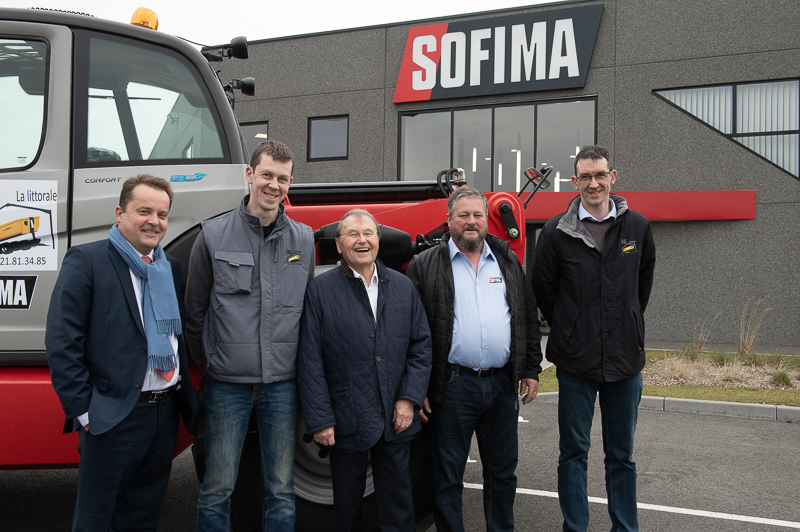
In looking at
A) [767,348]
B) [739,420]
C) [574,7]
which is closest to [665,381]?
[739,420]

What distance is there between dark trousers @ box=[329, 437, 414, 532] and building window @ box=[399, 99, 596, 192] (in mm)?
11745

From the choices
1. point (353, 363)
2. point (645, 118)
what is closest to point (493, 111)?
point (645, 118)

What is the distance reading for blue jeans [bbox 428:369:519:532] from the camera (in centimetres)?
290

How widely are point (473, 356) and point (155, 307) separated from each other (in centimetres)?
147

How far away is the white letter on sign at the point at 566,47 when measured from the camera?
1316 centimetres

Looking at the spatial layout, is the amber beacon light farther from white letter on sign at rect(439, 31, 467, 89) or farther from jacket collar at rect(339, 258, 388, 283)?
white letter on sign at rect(439, 31, 467, 89)

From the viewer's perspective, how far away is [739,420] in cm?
618

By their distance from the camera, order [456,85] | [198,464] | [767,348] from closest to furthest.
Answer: [198,464]
[767,348]
[456,85]

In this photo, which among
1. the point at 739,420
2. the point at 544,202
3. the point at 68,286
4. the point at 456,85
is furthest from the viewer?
the point at 456,85

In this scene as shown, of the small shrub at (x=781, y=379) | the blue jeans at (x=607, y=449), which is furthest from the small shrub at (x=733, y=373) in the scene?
the blue jeans at (x=607, y=449)

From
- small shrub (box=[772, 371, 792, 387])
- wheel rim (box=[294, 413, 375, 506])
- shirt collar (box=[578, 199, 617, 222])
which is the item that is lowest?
small shrub (box=[772, 371, 792, 387])

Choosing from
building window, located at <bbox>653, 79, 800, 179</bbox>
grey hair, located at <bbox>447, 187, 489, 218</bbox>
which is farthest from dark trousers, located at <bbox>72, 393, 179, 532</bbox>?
building window, located at <bbox>653, 79, 800, 179</bbox>

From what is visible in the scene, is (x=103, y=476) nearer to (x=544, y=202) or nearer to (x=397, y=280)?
(x=397, y=280)

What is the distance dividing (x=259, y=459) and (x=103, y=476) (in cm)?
74
